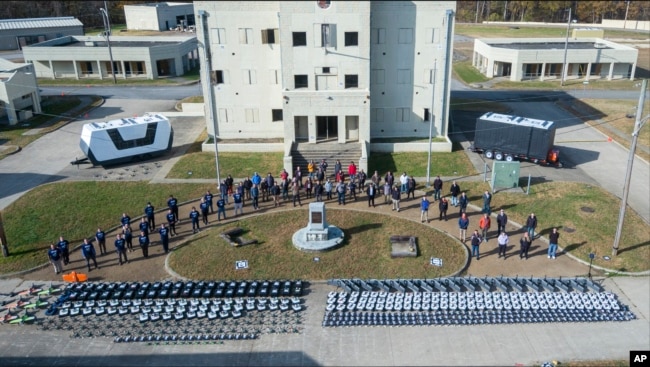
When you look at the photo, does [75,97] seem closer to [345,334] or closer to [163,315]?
[163,315]

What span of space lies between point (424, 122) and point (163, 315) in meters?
26.1

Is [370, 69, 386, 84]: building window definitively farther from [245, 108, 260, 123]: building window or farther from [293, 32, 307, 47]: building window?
[245, 108, 260, 123]: building window

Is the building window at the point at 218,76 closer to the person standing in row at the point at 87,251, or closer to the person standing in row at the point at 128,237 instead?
the person standing in row at the point at 128,237

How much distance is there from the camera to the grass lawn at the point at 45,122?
139 ft

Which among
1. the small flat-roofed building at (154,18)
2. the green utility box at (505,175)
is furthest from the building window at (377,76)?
the small flat-roofed building at (154,18)

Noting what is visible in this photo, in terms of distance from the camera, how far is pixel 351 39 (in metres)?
36.2

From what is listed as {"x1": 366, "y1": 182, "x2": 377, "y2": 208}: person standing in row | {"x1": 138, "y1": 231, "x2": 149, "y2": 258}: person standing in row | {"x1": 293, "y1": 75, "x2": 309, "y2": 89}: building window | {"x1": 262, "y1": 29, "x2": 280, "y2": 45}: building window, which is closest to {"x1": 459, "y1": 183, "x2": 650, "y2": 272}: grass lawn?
{"x1": 366, "y1": 182, "x2": 377, "y2": 208}: person standing in row

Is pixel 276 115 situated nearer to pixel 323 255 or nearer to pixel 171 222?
pixel 171 222

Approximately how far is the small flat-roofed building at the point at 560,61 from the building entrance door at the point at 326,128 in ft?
111

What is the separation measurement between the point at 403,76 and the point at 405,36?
2840 millimetres

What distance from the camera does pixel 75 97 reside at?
56.0m

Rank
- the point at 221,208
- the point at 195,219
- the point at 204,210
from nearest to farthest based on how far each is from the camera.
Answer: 1. the point at 195,219
2. the point at 204,210
3. the point at 221,208

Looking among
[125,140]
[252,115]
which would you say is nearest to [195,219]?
[125,140]

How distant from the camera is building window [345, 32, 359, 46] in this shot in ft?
118
